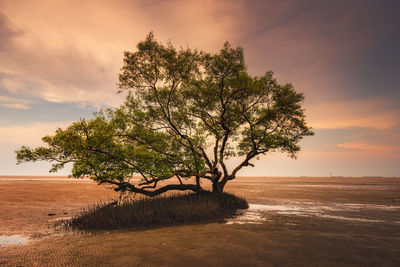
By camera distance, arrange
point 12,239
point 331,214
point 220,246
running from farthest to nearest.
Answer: point 331,214
point 12,239
point 220,246

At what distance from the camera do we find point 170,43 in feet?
53.1

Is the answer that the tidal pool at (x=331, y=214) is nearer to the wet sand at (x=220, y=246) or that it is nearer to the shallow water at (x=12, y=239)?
the wet sand at (x=220, y=246)

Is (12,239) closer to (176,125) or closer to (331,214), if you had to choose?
(176,125)

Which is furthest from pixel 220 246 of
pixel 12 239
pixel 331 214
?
pixel 331 214

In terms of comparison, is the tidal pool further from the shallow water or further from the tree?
the shallow water

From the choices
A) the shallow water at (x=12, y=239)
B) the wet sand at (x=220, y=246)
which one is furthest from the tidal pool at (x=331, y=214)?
the shallow water at (x=12, y=239)

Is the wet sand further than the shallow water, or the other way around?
the shallow water

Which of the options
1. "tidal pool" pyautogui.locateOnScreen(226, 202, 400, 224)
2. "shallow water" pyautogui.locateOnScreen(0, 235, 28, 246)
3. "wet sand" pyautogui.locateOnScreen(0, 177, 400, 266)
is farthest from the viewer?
"tidal pool" pyautogui.locateOnScreen(226, 202, 400, 224)

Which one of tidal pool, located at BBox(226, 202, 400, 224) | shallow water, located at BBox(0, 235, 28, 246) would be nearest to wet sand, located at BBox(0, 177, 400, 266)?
shallow water, located at BBox(0, 235, 28, 246)

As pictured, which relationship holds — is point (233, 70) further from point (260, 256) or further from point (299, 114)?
point (260, 256)

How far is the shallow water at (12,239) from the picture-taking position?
10.4 metres

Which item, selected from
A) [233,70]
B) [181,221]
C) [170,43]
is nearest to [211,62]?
[233,70]

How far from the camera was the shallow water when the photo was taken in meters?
10.4

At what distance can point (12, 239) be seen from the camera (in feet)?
36.0
